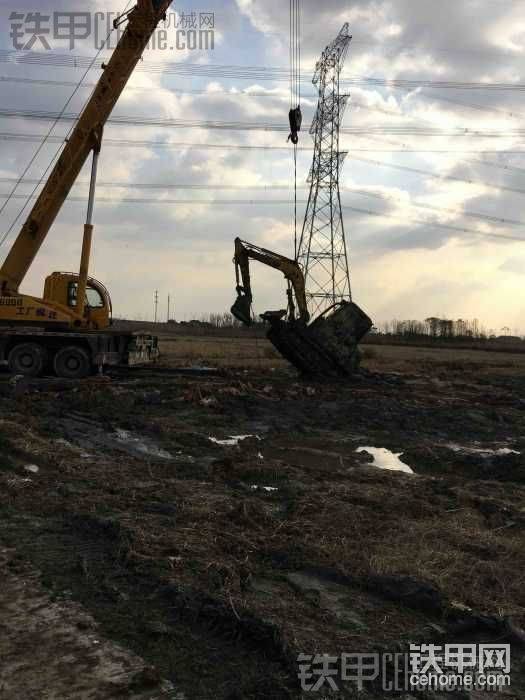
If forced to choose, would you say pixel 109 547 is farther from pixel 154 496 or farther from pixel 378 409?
pixel 378 409

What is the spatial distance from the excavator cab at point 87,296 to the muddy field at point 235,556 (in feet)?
23.7

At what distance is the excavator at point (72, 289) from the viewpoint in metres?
17.7

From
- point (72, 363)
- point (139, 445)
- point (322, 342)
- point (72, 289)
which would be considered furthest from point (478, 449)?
point (72, 289)

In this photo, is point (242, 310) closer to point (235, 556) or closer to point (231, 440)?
point (231, 440)

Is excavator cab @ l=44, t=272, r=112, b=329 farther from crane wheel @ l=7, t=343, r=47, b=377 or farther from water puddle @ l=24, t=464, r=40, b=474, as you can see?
water puddle @ l=24, t=464, r=40, b=474

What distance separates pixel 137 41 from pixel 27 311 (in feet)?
26.8

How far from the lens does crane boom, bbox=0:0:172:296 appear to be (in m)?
18.0

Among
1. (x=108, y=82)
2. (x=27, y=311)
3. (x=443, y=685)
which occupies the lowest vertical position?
(x=443, y=685)

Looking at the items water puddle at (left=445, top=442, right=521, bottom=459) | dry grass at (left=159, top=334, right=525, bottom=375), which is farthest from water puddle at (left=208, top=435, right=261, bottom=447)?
dry grass at (left=159, top=334, right=525, bottom=375)

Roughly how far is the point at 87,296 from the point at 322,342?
23.1 feet

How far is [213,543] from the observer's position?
526 centimetres

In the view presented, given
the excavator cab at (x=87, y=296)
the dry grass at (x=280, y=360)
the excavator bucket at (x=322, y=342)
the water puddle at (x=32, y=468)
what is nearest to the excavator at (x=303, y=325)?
the excavator bucket at (x=322, y=342)

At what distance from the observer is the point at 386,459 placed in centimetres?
1017

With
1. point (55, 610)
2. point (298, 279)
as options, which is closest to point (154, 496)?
point (55, 610)
